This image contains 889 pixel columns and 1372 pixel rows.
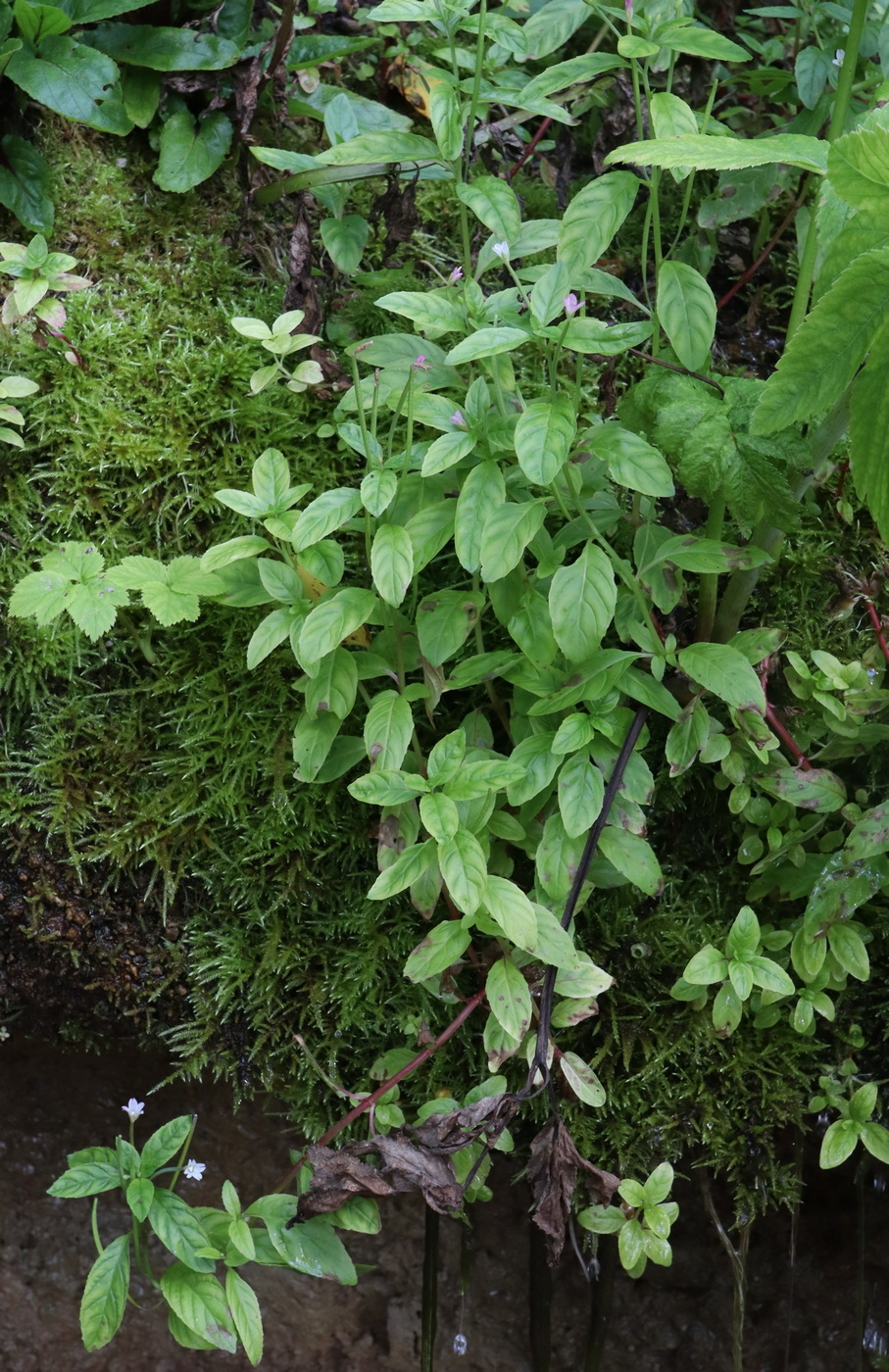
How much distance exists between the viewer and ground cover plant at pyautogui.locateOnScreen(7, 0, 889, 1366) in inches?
54.2

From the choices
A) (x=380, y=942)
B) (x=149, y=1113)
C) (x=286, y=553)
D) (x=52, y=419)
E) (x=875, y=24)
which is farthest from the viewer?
(x=149, y=1113)

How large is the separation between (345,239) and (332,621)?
0.79 meters

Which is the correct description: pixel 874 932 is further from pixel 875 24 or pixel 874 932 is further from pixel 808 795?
pixel 875 24

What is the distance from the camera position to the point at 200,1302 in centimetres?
141

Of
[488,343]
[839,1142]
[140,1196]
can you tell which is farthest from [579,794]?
[140,1196]

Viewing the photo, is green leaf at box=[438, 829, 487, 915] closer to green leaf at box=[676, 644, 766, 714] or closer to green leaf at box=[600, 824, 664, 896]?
green leaf at box=[600, 824, 664, 896]

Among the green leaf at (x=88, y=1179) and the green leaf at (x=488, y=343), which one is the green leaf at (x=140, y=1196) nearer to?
the green leaf at (x=88, y=1179)

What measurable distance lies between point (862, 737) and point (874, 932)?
359 millimetres

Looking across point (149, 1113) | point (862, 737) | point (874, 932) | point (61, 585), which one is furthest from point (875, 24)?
point (149, 1113)

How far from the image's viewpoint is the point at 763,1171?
5.68 feet

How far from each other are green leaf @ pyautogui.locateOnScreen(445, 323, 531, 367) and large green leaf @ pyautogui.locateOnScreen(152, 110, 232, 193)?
922mm

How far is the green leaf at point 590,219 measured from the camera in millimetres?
1375

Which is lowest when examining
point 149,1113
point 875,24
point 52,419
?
point 149,1113

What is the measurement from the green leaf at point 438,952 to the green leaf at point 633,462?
25.3 inches
